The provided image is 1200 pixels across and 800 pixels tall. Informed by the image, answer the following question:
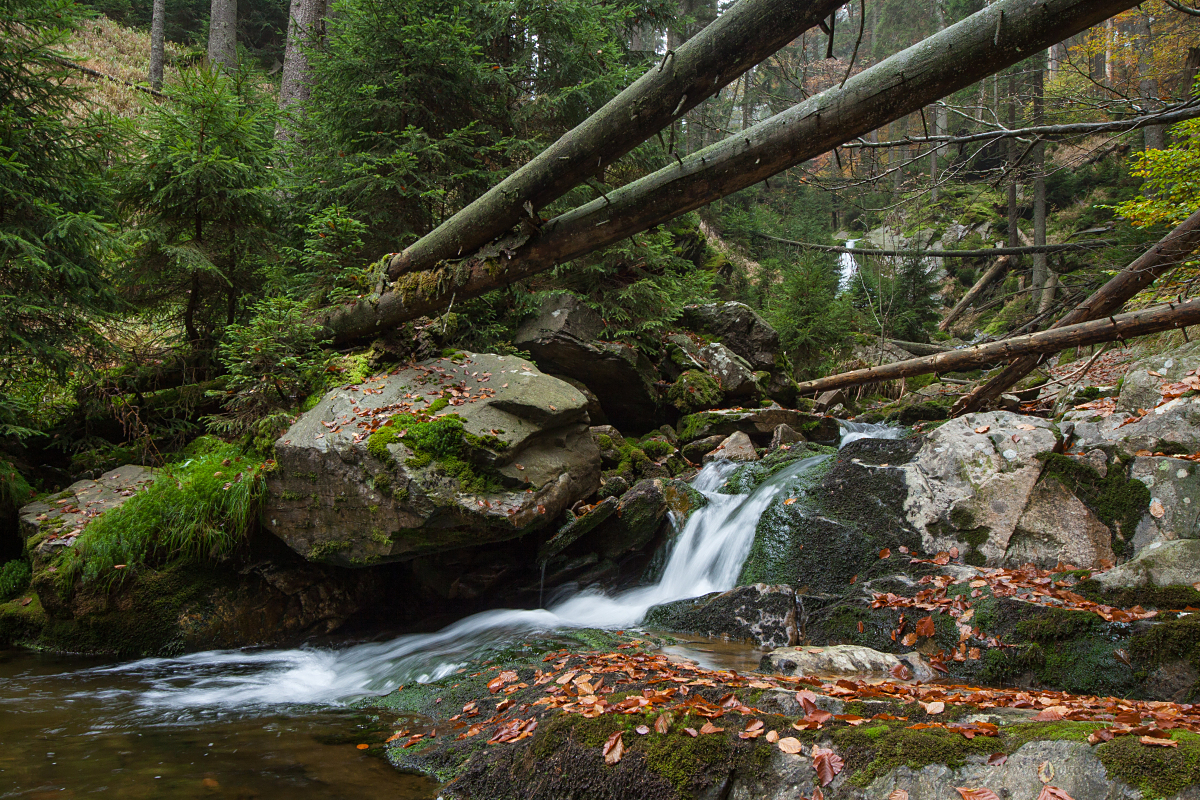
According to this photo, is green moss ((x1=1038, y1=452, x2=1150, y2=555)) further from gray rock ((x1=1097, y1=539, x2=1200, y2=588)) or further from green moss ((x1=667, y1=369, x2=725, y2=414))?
green moss ((x1=667, y1=369, x2=725, y2=414))

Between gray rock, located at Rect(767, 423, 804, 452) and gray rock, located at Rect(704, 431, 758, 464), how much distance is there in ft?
1.55

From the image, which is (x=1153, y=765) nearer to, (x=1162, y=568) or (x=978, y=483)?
(x=1162, y=568)

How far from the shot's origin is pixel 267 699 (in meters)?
5.13

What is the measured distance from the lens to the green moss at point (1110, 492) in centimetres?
508

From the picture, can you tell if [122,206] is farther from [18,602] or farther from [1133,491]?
[1133,491]

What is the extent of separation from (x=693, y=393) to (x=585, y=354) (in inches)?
97.3

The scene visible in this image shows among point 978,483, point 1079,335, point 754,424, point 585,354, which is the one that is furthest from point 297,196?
point 1079,335

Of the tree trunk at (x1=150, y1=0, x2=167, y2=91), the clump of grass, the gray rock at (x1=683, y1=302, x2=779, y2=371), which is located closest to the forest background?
the clump of grass

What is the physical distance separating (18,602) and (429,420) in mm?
5017

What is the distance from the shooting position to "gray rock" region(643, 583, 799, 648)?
5398mm

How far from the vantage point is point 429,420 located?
631 centimetres

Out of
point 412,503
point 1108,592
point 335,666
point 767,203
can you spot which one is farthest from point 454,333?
point 767,203

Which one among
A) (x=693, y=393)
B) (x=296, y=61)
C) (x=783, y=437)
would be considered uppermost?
(x=296, y=61)

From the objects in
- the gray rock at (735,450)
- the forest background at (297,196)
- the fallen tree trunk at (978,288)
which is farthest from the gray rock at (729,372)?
the fallen tree trunk at (978,288)
